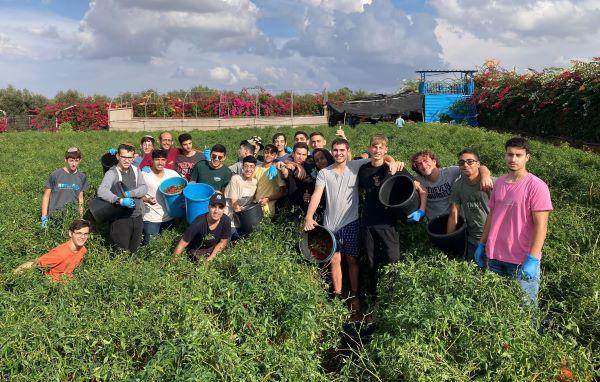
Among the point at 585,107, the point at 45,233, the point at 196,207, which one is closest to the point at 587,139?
the point at 585,107

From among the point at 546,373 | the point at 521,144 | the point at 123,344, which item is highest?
the point at 521,144

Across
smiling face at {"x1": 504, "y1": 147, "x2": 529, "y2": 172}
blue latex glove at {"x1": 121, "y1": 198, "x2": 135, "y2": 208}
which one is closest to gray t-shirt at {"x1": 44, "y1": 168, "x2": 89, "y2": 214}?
blue latex glove at {"x1": 121, "y1": 198, "x2": 135, "y2": 208}

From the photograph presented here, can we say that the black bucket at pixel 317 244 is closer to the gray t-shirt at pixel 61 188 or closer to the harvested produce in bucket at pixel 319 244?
the harvested produce in bucket at pixel 319 244

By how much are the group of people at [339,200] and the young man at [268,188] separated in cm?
1

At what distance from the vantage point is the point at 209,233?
16.7 feet

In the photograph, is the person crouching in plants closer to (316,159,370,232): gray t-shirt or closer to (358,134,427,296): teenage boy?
(316,159,370,232): gray t-shirt

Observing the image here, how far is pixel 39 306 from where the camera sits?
343 centimetres

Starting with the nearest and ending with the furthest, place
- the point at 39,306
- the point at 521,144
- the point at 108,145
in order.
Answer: the point at 39,306 → the point at 521,144 → the point at 108,145

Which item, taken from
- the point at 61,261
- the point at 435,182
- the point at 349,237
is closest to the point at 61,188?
the point at 61,261

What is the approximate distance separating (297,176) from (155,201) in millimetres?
1810

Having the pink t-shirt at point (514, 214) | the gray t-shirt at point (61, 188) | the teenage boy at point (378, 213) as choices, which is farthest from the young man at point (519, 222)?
the gray t-shirt at point (61, 188)

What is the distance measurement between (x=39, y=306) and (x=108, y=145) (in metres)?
16.5

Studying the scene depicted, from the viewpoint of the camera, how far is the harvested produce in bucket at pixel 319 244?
16.4 ft

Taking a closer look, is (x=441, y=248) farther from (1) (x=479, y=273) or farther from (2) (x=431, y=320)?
(2) (x=431, y=320)
